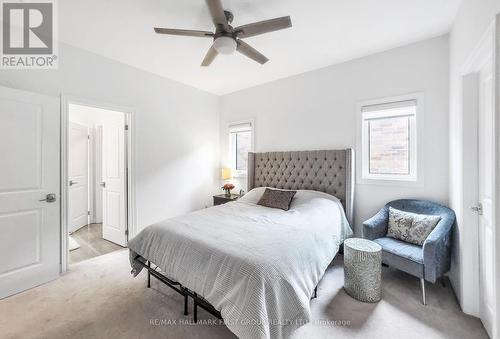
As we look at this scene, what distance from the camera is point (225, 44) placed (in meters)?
1.99

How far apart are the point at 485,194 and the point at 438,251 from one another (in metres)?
0.63

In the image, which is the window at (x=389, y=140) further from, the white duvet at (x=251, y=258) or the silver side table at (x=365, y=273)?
the silver side table at (x=365, y=273)

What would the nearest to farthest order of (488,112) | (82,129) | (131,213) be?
(488,112), (131,213), (82,129)

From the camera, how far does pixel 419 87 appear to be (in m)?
2.67

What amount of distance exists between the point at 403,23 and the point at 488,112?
1302mm

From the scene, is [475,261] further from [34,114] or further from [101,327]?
[34,114]

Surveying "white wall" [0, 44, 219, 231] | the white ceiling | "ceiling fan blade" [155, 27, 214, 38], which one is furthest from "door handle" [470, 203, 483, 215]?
"white wall" [0, 44, 219, 231]

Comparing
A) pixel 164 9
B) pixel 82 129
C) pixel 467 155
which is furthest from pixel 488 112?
pixel 82 129

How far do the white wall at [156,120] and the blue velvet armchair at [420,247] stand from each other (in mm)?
3114

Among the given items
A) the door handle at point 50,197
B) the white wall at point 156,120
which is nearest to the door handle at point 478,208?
the white wall at point 156,120

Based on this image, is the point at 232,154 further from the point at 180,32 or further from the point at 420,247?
the point at 420,247

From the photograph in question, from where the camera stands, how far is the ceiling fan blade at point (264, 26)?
1.76 metres

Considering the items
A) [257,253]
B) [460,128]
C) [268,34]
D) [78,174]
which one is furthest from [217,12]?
[78,174]

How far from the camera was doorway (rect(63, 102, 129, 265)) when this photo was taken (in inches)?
135
